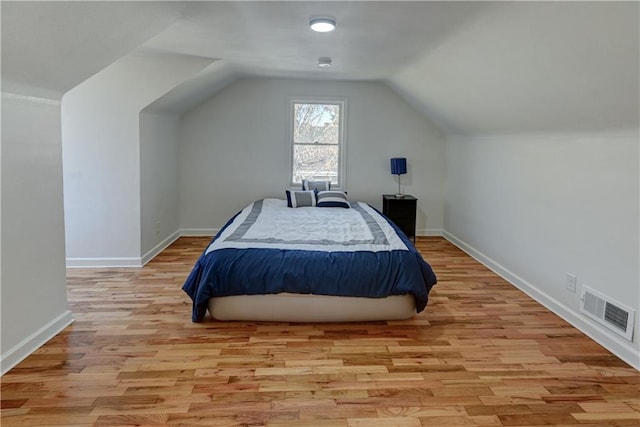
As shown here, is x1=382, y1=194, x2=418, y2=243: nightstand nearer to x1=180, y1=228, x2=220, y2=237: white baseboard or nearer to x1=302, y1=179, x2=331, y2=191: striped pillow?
x1=302, y1=179, x2=331, y2=191: striped pillow

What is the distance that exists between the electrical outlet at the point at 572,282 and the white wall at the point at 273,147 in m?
3.16

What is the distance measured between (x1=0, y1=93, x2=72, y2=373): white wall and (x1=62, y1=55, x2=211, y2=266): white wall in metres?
1.43

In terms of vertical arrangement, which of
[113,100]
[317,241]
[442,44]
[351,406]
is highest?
[442,44]

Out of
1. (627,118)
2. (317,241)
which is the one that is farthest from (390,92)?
(627,118)

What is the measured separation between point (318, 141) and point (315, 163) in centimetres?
31

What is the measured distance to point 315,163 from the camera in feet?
20.5

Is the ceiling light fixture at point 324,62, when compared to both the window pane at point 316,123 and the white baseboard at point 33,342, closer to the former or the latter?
the window pane at point 316,123

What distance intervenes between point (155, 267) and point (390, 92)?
381cm

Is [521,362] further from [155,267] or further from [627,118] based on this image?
[155,267]

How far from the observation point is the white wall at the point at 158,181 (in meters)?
4.59

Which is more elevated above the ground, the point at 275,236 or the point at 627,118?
the point at 627,118

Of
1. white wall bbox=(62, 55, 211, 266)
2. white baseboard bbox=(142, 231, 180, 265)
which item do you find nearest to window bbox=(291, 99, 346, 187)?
white baseboard bbox=(142, 231, 180, 265)

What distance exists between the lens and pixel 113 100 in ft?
14.1

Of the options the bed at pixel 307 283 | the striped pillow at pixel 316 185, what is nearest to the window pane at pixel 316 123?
the striped pillow at pixel 316 185
